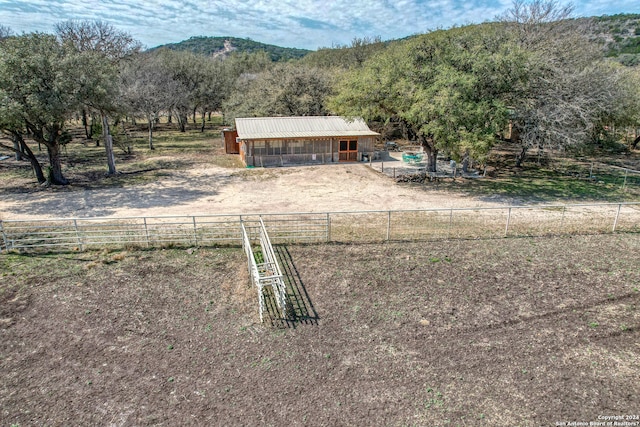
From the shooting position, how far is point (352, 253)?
13914mm

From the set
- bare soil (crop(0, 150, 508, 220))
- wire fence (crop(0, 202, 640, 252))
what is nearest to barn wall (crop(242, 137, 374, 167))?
bare soil (crop(0, 150, 508, 220))

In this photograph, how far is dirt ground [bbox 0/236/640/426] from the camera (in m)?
7.35

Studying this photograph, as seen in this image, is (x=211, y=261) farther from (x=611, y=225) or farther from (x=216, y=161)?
(x=216, y=161)

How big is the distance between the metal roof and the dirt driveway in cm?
429

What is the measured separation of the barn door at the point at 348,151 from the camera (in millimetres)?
30578

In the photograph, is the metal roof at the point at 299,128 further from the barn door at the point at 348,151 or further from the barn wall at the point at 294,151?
the barn door at the point at 348,151

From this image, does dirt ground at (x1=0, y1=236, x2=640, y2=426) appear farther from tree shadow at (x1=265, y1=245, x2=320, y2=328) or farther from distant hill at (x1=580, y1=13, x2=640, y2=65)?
distant hill at (x1=580, y1=13, x2=640, y2=65)

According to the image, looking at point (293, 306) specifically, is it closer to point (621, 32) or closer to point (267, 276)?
point (267, 276)

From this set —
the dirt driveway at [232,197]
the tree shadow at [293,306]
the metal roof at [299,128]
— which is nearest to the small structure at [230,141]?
the metal roof at [299,128]

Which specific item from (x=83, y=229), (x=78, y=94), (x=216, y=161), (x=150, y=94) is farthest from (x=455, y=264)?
(x=150, y=94)

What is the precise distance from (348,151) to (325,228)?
15801mm

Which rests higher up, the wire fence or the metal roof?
the metal roof

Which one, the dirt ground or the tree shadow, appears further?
the tree shadow

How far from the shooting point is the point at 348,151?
30625 mm
